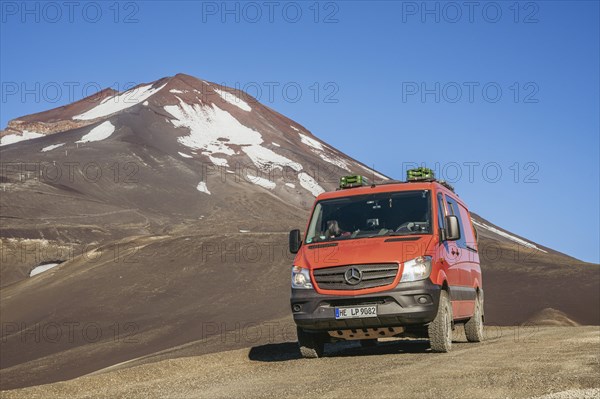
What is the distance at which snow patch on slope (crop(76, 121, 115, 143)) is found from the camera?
361 ft

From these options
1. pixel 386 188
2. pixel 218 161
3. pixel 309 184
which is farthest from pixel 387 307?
pixel 218 161

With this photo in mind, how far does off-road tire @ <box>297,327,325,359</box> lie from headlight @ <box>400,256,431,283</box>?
1754mm

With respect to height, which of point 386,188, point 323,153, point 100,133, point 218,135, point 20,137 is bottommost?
point 386,188

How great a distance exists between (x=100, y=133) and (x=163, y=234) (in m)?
51.6

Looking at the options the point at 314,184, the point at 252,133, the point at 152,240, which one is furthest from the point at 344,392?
the point at 252,133

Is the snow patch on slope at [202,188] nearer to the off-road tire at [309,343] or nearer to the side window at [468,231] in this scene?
the side window at [468,231]

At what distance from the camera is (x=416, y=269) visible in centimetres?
1217

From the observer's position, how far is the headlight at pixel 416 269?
12.1 meters

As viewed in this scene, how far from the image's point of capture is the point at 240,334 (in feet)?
87.1

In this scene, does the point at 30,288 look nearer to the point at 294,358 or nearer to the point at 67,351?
the point at 67,351

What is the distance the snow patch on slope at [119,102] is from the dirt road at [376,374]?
12704 cm

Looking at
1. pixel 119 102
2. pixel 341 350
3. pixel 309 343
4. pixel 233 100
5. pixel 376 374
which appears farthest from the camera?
pixel 119 102

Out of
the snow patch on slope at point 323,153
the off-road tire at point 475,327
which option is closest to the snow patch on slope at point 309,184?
the snow patch on slope at point 323,153

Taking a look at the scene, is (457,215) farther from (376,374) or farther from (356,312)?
(376,374)
